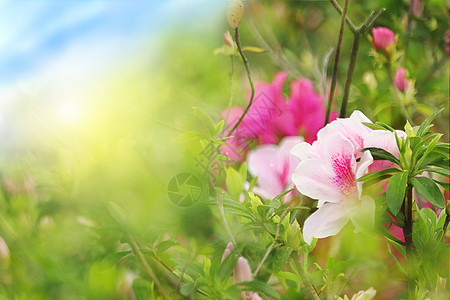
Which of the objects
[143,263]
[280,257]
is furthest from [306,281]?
[143,263]

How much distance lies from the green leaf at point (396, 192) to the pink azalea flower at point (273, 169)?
21 cm

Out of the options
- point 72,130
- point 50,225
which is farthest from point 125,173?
point 50,225

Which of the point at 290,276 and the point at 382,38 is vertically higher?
the point at 382,38

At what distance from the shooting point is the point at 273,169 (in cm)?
58

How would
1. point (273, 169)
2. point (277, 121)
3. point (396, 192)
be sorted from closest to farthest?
1. point (396, 192)
2. point (273, 169)
3. point (277, 121)

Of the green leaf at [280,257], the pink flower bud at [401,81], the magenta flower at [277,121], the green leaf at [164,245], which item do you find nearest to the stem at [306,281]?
the green leaf at [280,257]

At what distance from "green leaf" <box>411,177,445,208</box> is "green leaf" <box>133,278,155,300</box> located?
22 cm

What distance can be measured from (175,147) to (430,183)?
202mm

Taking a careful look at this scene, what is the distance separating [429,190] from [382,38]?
0.33m

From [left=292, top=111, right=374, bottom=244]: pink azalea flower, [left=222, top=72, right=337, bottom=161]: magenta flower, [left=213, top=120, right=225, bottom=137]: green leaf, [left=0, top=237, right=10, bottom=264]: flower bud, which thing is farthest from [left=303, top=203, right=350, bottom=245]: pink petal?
[left=0, top=237, right=10, bottom=264]: flower bud

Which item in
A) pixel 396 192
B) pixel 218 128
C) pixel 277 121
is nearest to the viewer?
pixel 396 192

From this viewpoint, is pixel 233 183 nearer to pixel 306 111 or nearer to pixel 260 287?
pixel 260 287

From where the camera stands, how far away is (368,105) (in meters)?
0.77

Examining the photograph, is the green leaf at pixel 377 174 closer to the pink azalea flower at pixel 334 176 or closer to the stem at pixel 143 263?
the pink azalea flower at pixel 334 176
